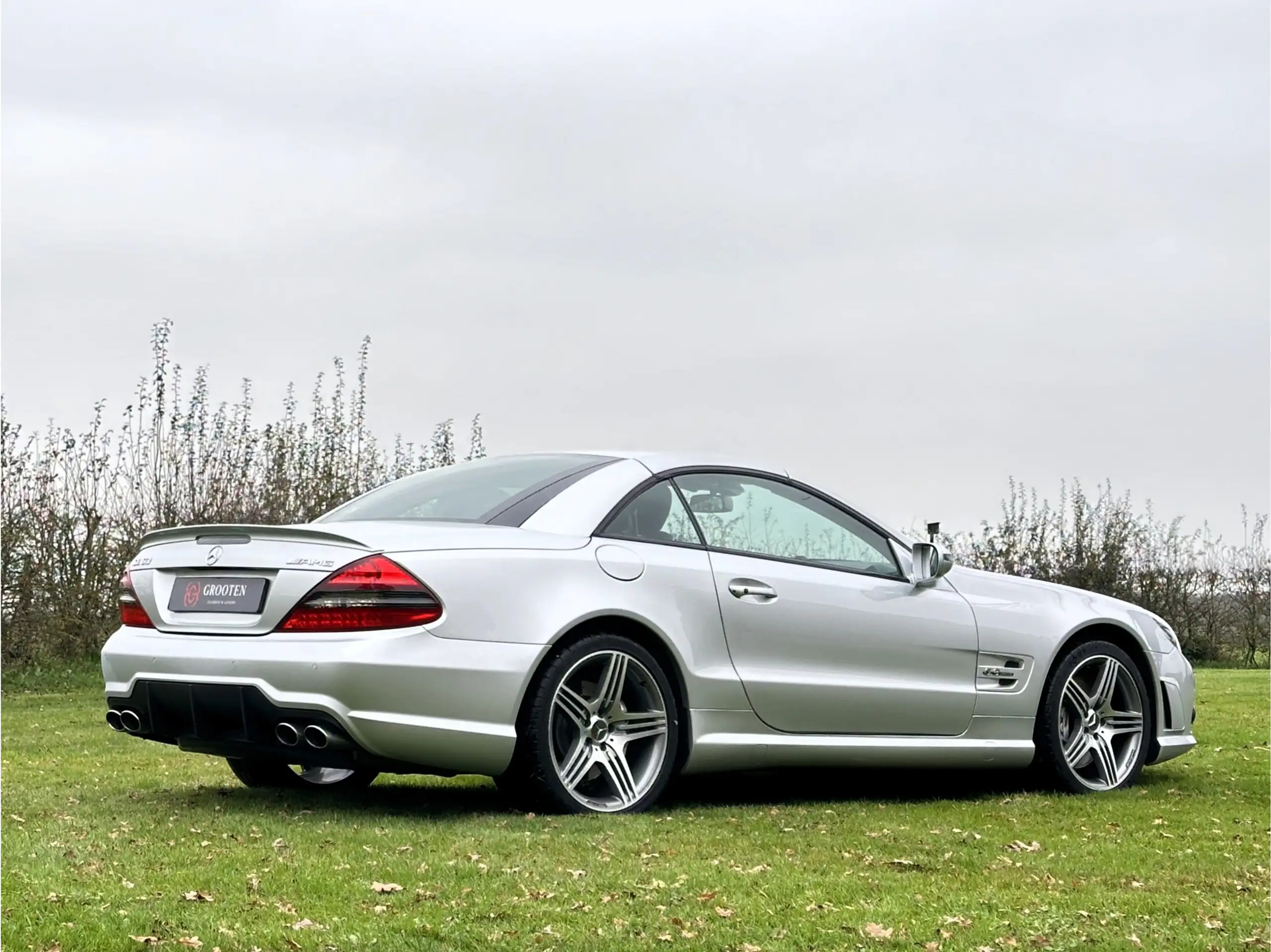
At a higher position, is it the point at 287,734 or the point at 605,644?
the point at 605,644

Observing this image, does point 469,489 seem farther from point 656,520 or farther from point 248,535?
point 248,535

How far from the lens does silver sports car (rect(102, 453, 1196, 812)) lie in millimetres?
6062

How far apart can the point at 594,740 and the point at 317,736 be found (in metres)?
1.12

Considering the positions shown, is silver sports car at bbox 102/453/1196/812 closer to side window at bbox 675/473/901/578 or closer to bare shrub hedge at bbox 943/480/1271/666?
side window at bbox 675/473/901/578

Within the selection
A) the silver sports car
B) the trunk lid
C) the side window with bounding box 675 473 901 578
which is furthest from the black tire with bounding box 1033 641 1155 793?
the trunk lid

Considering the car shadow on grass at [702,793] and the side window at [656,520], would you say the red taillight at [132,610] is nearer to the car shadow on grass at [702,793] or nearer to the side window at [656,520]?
the car shadow on grass at [702,793]

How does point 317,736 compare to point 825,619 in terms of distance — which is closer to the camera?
point 317,736

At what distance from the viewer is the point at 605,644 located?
21.1ft

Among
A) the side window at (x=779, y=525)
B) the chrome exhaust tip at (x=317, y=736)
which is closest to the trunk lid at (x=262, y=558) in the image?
the chrome exhaust tip at (x=317, y=736)

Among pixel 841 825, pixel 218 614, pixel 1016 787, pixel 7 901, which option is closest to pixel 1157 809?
pixel 1016 787

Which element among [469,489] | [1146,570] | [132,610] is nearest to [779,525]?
[469,489]

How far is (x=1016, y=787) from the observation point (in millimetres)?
8094

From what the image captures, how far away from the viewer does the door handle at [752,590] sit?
6930mm

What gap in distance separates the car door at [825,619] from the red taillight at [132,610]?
2.28 metres
